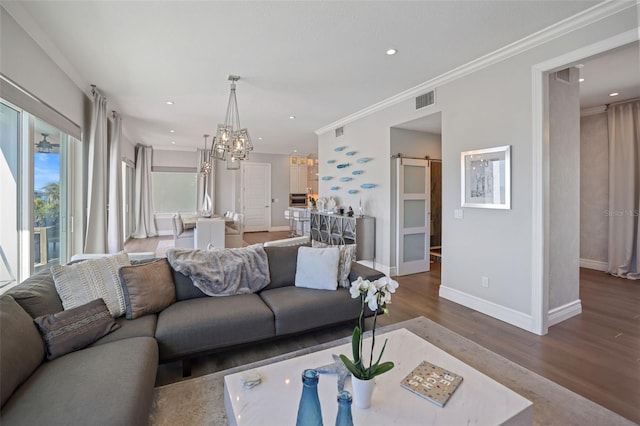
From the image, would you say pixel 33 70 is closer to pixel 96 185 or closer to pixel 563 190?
pixel 96 185

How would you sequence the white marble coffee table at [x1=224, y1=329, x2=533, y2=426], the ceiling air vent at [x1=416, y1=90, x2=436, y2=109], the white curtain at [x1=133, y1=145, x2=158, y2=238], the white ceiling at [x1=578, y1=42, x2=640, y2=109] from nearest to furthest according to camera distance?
the white marble coffee table at [x1=224, y1=329, x2=533, y2=426] → the white ceiling at [x1=578, y1=42, x2=640, y2=109] → the ceiling air vent at [x1=416, y1=90, x2=436, y2=109] → the white curtain at [x1=133, y1=145, x2=158, y2=238]

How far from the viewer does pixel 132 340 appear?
188cm

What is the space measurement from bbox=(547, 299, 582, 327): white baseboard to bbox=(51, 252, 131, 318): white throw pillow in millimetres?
3938

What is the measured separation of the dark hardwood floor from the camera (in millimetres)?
2131

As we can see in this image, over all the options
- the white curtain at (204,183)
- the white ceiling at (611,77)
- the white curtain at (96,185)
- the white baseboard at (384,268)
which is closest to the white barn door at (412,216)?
the white baseboard at (384,268)

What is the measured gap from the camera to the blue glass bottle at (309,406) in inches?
42.6

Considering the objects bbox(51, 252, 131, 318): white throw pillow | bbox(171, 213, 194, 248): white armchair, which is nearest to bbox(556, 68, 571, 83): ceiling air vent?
bbox(51, 252, 131, 318): white throw pillow

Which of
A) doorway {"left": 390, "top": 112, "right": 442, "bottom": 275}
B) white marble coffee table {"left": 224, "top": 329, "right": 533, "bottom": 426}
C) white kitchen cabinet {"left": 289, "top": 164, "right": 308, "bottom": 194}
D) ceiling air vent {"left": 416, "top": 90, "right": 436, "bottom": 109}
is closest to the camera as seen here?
white marble coffee table {"left": 224, "top": 329, "right": 533, "bottom": 426}

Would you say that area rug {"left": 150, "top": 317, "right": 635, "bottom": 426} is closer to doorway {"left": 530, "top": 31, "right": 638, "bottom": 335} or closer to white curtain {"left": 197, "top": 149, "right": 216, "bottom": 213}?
doorway {"left": 530, "top": 31, "right": 638, "bottom": 335}

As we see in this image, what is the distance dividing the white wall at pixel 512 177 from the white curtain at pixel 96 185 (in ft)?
14.5

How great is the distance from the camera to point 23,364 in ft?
4.75

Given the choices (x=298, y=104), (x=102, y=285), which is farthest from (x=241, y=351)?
(x=298, y=104)

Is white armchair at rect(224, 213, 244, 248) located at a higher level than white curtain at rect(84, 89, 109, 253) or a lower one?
lower

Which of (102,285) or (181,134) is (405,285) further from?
(181,134)
